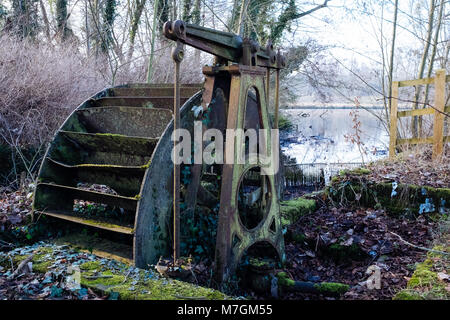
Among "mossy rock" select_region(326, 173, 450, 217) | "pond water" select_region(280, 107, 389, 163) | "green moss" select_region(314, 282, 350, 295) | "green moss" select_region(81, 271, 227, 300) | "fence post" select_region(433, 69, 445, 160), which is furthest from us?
"pond water" select_region(280, 107, 389, 163)

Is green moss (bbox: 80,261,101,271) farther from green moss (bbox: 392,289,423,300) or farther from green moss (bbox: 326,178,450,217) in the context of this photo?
green moss (bbox: 326,178,450,217)

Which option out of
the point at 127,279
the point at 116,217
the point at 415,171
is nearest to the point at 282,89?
the point at 415,171

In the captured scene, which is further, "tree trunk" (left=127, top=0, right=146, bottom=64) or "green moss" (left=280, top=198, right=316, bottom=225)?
"tree trunk" (left=127, top=0, right=146, bottom=64)

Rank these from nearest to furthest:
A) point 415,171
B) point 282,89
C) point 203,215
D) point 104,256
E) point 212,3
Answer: point 104,256, point 203,215, point 415,171, point 212,3, point 282,89

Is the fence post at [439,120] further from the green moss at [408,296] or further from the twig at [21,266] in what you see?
the twig at [21,266]

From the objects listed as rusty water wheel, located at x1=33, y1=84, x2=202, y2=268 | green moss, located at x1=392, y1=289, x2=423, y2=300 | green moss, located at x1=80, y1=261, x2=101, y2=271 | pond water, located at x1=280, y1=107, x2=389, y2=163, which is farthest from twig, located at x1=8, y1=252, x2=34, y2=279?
pond water, located at x1=280, y1=107, x2=389, y2=163

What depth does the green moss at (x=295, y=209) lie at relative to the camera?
219 inches

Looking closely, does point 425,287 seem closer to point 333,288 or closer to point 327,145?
point 333,288

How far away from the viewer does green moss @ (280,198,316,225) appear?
5.57 metres

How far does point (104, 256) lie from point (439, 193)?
4.81 m

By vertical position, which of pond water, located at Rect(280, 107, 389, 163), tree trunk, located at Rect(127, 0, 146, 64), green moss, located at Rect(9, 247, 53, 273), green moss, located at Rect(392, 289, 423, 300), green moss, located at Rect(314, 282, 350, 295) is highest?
tree trunk, located at Rect(127, 0, 146, 64)

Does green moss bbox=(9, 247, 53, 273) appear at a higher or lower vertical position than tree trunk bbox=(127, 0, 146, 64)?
lower
